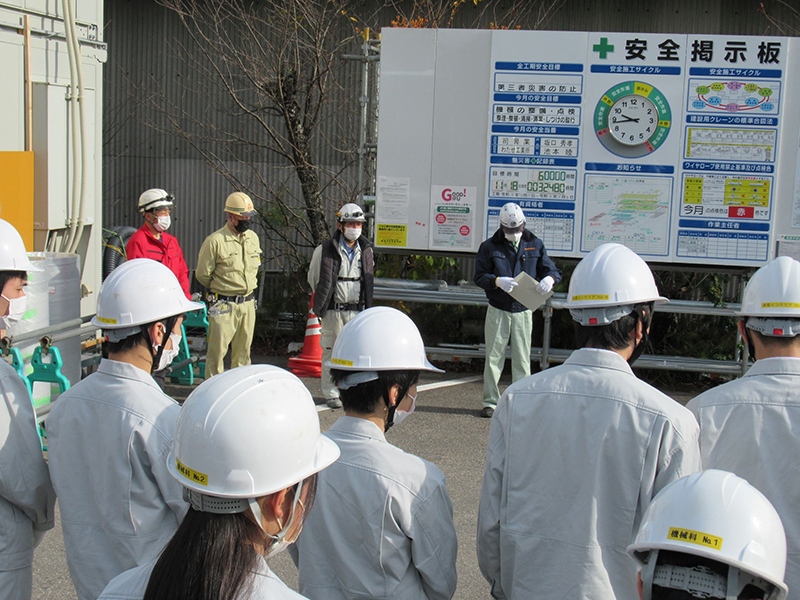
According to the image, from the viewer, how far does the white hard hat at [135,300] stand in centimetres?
295

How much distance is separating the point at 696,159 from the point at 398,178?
10.3 ft

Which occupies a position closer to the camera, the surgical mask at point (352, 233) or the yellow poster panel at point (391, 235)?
the surgical mask at point (352, 233)

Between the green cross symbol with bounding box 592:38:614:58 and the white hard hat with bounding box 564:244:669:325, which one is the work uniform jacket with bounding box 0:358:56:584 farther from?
the green cross symbol with bounding box 592:38:614:58

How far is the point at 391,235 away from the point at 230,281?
190 cm

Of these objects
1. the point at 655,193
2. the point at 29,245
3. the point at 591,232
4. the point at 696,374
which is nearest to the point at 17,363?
the point at 29,245

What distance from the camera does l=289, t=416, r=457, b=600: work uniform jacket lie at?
8.10 feet

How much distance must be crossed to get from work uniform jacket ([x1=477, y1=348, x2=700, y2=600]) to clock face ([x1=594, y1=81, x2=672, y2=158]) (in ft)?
21.2

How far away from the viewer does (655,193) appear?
875cm

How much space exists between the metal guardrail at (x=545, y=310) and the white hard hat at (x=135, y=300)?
19.2 ft

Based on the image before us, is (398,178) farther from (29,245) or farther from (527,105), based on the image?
(29,245)

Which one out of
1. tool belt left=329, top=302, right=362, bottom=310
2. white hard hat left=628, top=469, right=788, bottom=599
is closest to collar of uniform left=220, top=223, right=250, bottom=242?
tool belt left=329, top=302, right=362, bottom=310

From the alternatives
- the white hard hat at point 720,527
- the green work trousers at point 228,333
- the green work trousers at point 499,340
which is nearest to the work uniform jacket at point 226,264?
Result: the green work trousers at point 228,333

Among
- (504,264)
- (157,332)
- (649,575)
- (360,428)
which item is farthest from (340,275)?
(649,575)

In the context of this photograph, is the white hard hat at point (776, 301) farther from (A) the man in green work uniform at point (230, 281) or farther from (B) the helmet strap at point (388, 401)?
(A) the man in green work uniform at point (230, 281)
